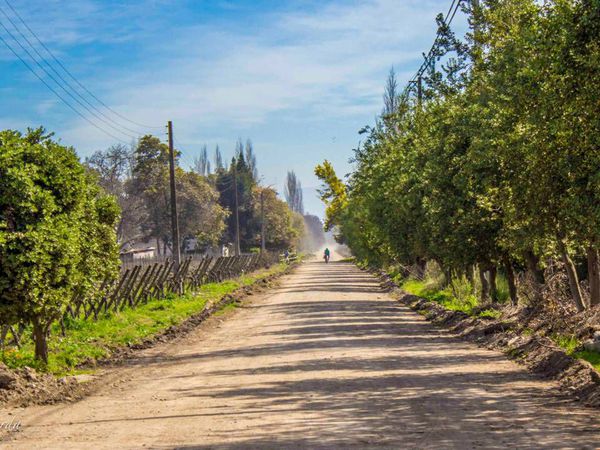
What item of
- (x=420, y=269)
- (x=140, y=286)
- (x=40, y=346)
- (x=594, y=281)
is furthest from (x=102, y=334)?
(x=420, y=269)

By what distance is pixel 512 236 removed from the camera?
65.4 ft

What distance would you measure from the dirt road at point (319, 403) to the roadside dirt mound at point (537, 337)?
37 centimetres

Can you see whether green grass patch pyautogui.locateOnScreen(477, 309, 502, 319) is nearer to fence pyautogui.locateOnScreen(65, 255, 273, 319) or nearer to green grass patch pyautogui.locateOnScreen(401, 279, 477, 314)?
green grass patch pyautogui.locateOnScreen(401, 279, 477, 314)

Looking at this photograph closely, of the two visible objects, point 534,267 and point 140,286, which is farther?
point 140,286

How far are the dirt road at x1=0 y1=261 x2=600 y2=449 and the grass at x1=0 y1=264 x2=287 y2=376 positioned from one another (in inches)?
A: 44.9

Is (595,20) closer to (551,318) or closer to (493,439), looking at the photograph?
(493,439)

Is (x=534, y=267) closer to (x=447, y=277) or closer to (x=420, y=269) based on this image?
(x=447, y=277)

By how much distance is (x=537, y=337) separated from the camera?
17312mm

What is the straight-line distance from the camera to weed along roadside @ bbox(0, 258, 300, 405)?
13.7m

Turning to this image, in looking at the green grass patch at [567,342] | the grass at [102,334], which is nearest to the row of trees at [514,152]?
the green grass patch at [567,342]

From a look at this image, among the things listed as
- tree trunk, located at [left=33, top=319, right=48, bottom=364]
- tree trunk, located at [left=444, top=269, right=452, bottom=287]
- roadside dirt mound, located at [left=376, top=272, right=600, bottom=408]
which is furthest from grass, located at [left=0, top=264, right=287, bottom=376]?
tree trunk, located at [left=444, top=269, right=452, bottom=287]

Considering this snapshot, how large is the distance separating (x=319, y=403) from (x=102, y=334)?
38.5 ft

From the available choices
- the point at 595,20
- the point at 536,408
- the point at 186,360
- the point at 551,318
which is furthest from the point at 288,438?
the point at 551,318

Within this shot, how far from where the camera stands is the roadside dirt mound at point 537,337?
12484 millimetres
